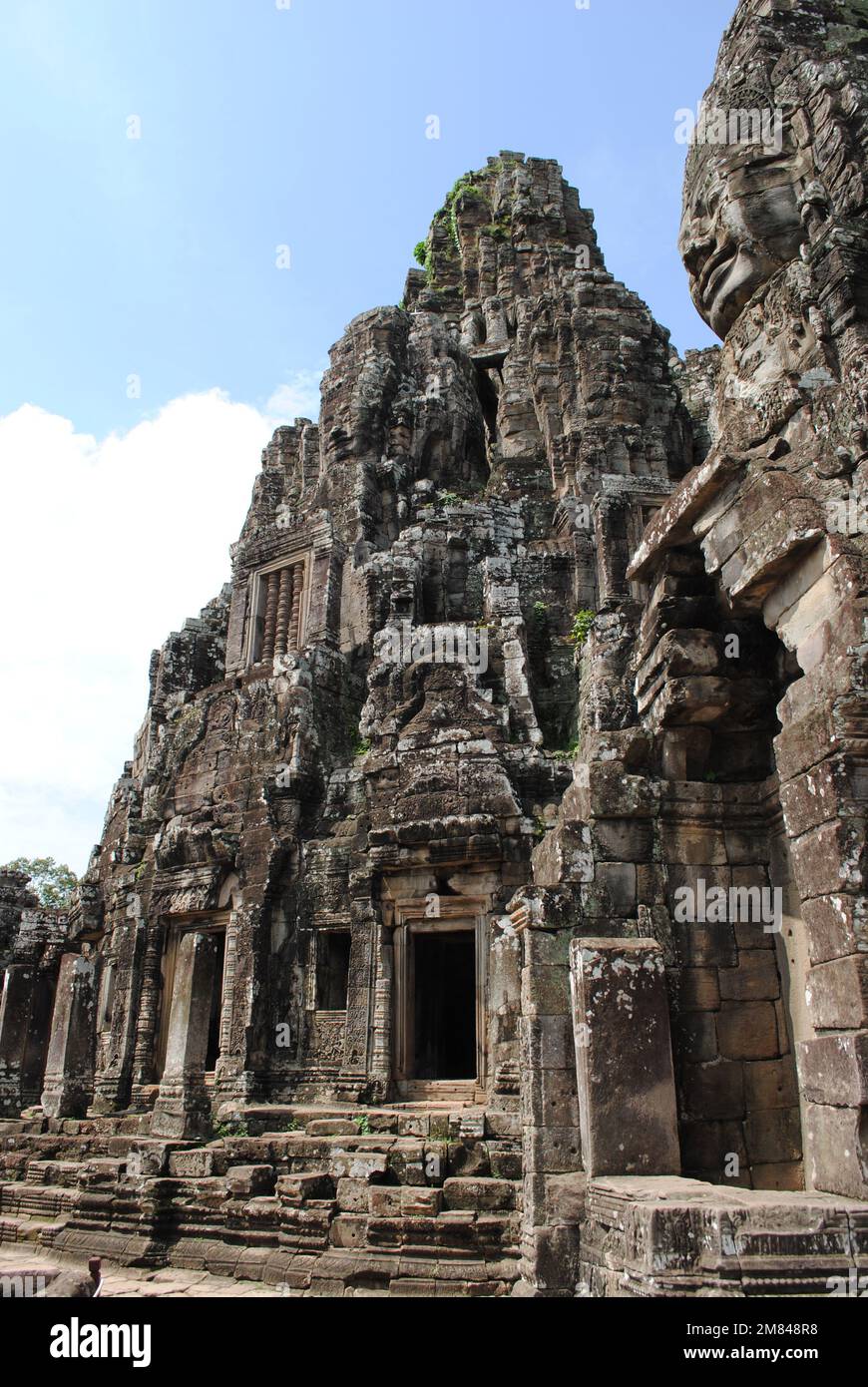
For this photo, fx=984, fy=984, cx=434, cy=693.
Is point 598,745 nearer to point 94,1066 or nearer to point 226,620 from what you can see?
point 94,1066

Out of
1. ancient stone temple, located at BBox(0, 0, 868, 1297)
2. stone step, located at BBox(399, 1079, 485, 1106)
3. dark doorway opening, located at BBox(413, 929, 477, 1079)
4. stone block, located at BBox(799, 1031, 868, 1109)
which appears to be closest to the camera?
stone block, located at BBox(799, 1031, 868, 1109)

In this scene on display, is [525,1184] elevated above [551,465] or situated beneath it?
situated beneath

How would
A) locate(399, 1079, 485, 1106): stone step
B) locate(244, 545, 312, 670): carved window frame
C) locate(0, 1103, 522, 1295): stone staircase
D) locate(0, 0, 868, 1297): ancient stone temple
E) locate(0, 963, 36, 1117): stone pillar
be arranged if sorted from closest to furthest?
locate(0, 0, 868, 1297): ancient stone temple < locate(0, 1103, 522, 1295): stone staircase < locate(399, 1079, 485, 1106): stone step < locate(0, 963, 36, 1117): stone pillar < locate(244, 545, 312, 670): carved window frame

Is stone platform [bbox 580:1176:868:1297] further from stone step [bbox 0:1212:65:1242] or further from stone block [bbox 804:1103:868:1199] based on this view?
stone step [bbox 0:1212:65:1242]

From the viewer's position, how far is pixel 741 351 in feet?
24.9

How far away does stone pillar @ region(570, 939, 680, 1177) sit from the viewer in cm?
615

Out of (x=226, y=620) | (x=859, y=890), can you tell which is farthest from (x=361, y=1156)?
(x=226, y=620)

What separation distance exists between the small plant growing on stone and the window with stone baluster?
591 centimetres

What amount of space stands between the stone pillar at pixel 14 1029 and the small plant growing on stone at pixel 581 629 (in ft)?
41.7

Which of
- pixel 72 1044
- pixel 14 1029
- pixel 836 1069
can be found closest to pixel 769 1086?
pixel 836 1069

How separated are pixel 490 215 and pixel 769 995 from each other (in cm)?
4137

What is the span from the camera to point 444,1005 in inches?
715

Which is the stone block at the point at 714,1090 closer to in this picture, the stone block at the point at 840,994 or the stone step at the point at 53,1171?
the stone block at the point at 840,994

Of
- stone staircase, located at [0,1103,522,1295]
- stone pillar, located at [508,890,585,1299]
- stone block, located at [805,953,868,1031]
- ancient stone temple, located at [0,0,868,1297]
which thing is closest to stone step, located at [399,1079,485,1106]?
ancient stone temple, located at [0,0,868,1297]
